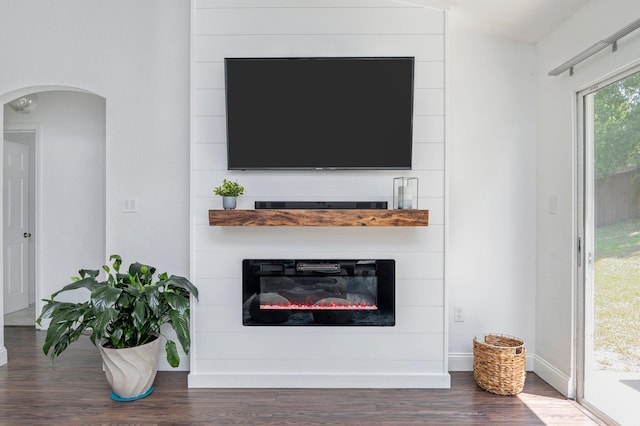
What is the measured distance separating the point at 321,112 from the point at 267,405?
1.87 meters

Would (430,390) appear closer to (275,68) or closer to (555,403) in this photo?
(555,403)

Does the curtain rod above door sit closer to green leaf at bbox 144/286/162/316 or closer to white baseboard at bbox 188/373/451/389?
white baseboard at bbox 188/373/451/389

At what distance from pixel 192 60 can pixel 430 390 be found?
8.90 feet

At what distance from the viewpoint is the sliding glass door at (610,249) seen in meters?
2.00

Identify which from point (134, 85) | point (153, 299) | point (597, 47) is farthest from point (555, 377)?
point (134, 85)

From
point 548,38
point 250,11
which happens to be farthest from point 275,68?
point 548,38

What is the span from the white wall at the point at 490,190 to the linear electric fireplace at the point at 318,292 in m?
0.60

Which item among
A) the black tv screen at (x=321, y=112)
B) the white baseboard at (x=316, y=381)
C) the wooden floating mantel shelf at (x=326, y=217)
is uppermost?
the black tv screen at (x=321, y=112)

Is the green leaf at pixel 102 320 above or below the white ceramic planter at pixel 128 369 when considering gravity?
above

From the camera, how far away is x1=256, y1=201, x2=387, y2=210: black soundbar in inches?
100

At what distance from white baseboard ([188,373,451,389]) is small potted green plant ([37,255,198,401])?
1.22 ft

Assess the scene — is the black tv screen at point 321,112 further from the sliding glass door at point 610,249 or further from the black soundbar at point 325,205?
the sliding glass door at point 610,249

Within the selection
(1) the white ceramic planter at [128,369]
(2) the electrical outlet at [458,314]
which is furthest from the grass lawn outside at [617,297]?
(1) the white ceramic planter at [128,369]

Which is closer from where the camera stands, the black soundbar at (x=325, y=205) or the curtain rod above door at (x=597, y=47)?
the curtain rod above door at (x=597, y=47)
